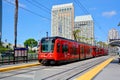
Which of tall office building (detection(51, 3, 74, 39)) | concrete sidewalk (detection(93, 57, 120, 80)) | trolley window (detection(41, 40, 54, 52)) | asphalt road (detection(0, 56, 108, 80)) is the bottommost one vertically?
concrete sidewalk (detection(93, 57, 120, 80))

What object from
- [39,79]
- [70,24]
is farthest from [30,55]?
[70,24]

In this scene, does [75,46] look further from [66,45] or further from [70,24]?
[70,24]

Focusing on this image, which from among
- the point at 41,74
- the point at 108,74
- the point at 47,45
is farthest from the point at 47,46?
the point at 108,74

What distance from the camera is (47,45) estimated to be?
2977cm

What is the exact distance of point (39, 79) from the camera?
1580cm

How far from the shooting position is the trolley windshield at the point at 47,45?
96.4 ft

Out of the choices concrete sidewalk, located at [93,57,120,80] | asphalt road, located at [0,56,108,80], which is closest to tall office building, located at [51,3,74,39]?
concrete sidewalk, located at [93,57,120,80]

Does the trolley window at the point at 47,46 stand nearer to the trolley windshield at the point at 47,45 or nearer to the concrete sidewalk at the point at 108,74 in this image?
the trolley windshield at the point at 47,45

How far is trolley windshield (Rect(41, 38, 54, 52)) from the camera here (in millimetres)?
29373

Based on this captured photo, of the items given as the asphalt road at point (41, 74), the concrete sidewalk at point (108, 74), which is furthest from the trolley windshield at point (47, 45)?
the concrete sidewalk at point (108, 74)

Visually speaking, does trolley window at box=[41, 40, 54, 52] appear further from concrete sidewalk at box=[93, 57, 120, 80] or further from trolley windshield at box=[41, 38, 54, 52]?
concrete sidewalk at box=[93, 57, 120, 80]

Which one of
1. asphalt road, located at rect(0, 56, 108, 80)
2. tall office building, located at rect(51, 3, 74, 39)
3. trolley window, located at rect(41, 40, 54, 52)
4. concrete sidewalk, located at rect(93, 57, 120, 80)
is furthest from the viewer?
tall office building, located at rect(51, 3, 74, 39)

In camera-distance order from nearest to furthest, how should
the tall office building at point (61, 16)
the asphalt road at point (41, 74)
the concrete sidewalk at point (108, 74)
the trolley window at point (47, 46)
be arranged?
the asphalt road at point (41, 74) < the concrete sidewalk at point (108, 74) < the trolley window at point (47, 46) < the tall office building at point (61, 16)

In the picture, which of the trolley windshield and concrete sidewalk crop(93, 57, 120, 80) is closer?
concrete sidewalk crop(93, 57, 120, 80)
